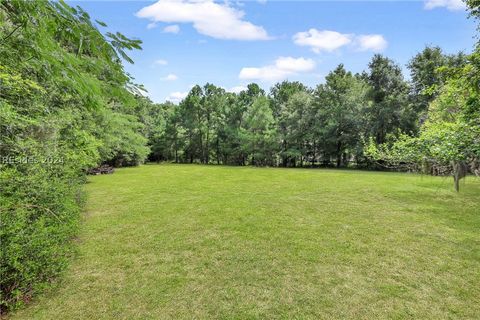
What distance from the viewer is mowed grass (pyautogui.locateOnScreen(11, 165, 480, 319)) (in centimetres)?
292

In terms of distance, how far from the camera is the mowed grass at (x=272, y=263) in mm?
2924

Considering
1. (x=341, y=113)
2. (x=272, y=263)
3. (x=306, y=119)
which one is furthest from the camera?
(x=306, y=119)

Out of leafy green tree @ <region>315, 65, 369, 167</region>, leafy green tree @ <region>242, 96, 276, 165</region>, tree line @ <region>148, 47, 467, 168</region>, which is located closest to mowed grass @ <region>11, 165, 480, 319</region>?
tree line @ <region>148, 47, 467, 168</region>

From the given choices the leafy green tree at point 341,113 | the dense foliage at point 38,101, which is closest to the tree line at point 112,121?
the dense foliage at point 38,101

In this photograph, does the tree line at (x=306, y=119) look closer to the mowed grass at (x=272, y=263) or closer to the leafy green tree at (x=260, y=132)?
the leafy green tree at (x=260, y=132)

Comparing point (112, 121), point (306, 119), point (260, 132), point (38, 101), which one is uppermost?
point (306, 119)

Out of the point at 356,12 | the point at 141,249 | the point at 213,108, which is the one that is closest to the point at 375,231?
the point at 141,249

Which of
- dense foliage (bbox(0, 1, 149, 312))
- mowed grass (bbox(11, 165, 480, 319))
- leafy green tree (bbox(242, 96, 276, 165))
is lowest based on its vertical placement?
mowed grass (bbox(11, 165, 480, 319))

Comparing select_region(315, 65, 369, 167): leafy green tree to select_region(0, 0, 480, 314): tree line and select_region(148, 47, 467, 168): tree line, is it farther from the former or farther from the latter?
select_region(0, 0, 480, 314): tree line

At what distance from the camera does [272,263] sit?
4055mm

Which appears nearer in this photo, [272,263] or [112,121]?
[272,263]

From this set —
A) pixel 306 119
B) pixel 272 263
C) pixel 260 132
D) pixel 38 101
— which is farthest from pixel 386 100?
pixel 38 101

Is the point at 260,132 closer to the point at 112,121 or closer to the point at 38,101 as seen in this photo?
the point at 112,121

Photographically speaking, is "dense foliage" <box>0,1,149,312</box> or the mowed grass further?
the mowed grass
